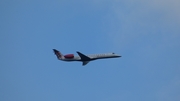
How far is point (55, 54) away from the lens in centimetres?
11481

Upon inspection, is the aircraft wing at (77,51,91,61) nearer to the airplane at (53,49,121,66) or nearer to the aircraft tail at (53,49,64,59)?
the airplane at (53,49,121,66)

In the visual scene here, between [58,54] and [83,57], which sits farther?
[58,54]

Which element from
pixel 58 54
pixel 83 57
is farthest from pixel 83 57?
pixel 58 54

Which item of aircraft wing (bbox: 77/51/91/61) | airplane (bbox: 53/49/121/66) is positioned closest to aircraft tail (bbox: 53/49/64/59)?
airplane (bbox: 53/49/121/66)

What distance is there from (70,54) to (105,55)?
402 inches

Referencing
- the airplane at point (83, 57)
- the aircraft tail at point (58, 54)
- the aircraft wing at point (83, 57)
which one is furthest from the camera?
the aircraft tail at point (58, 54)

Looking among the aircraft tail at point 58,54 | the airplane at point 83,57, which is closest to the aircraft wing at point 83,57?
the airplane at point 83,57

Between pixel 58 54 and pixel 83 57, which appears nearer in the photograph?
pixel 83 57

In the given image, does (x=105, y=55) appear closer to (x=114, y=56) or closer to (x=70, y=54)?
(x=114, y=56)

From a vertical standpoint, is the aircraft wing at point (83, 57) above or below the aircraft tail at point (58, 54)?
below

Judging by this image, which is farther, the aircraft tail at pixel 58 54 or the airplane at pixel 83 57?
the aircraft tail at pixel 58 54

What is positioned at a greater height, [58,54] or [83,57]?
[58,54]

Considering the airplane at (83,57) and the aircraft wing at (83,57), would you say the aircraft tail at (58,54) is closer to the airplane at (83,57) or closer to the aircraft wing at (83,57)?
the airplane at (83,57)

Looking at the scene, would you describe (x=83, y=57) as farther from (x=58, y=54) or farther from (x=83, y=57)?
(x=58, y=54)
